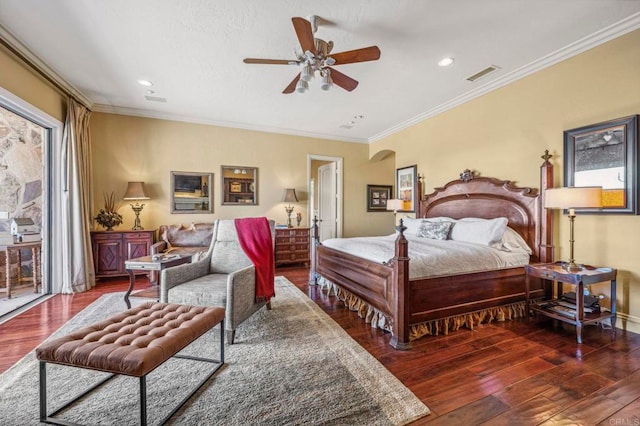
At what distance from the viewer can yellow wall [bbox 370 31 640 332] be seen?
2.55 metres

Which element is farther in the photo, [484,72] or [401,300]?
[484,72]

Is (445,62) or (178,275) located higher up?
(445,62)

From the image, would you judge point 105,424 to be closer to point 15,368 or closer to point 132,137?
point 15,368

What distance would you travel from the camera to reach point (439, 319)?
2.48 meters

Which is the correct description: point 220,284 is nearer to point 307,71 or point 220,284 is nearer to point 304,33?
point 307,71

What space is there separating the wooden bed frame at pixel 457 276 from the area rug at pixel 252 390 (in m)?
0.53

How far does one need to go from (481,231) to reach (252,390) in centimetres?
300

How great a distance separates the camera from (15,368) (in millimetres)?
1911

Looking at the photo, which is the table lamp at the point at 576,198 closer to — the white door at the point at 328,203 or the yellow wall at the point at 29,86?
the white door at the point at 328,203

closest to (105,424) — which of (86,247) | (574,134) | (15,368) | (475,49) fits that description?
(15,368)

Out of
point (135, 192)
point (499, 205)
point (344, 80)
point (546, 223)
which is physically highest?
point (344, 80)

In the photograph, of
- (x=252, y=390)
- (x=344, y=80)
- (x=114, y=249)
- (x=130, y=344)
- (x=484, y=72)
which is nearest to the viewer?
(x=130, y=344)

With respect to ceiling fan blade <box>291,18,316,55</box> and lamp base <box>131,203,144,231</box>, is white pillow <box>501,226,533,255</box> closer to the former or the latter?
ceiling fan blade <box>291,18,316,55</box>

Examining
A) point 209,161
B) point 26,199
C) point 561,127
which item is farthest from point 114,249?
point 561,127
